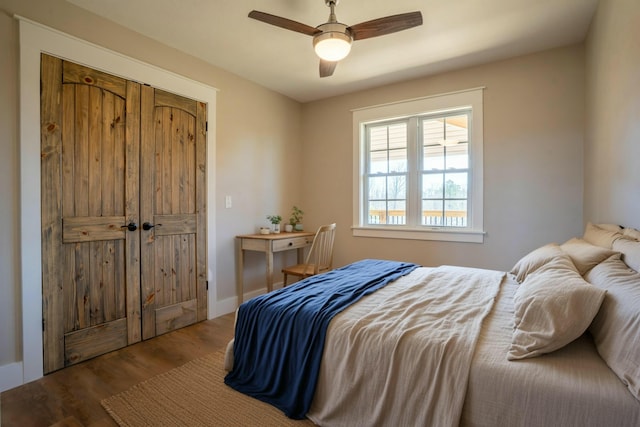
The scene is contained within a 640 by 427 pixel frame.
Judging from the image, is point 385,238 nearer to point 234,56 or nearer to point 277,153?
point 277,153

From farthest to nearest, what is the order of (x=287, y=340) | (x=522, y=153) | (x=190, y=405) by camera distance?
(x=522, y=153) < (x=190, y=405) < (x=287, y=340)

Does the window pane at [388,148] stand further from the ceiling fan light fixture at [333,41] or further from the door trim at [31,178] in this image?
the door trim at [31,178]

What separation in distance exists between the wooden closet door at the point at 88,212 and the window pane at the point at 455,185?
3032 mm

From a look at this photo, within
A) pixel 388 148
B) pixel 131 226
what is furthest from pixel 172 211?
pixel 388 148

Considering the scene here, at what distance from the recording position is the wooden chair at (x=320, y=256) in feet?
11.1

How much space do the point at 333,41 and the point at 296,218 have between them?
2.50 metres

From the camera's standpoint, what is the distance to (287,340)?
1.59 meters

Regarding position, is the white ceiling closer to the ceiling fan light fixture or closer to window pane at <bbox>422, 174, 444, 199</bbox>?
the ceiling fan light fixture

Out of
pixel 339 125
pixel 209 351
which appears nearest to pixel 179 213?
pixel 209 351

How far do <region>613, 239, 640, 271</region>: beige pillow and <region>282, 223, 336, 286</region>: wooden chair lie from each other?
89.0 inches

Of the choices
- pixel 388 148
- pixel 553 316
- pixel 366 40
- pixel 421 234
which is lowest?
pixel 553 316

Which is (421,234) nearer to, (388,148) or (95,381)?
(388,148)

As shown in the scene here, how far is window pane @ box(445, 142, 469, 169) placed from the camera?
135 inches

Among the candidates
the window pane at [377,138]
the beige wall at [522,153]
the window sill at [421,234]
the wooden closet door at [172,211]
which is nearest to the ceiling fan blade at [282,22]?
the wooden closet door at [172,211]
